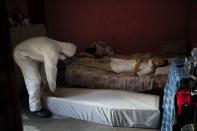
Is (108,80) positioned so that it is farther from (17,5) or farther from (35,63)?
(17,5)

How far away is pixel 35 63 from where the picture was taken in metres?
2.89

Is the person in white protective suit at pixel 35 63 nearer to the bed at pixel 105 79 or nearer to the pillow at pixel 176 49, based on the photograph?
the bed at pixel 105 79

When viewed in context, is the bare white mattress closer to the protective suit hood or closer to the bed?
the bed

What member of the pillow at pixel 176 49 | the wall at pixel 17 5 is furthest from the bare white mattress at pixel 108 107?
the wall at pixel 17 5

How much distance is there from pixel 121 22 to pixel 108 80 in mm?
1995

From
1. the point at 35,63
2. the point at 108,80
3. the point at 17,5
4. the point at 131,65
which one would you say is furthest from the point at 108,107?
the point at 17,5

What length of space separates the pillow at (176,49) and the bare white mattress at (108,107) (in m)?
1.68

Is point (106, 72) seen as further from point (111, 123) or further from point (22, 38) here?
point (22, 38)

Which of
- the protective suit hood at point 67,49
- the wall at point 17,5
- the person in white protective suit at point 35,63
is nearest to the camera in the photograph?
the person in white protective suit at point 35,63

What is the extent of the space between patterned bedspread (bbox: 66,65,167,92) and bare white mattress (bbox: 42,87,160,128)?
0.28 m

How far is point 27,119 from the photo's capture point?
112 inches

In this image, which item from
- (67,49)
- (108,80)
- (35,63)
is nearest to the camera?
(35,63)

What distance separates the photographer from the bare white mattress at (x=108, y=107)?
2473 millimetres

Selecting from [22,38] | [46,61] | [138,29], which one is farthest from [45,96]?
[138,29]
